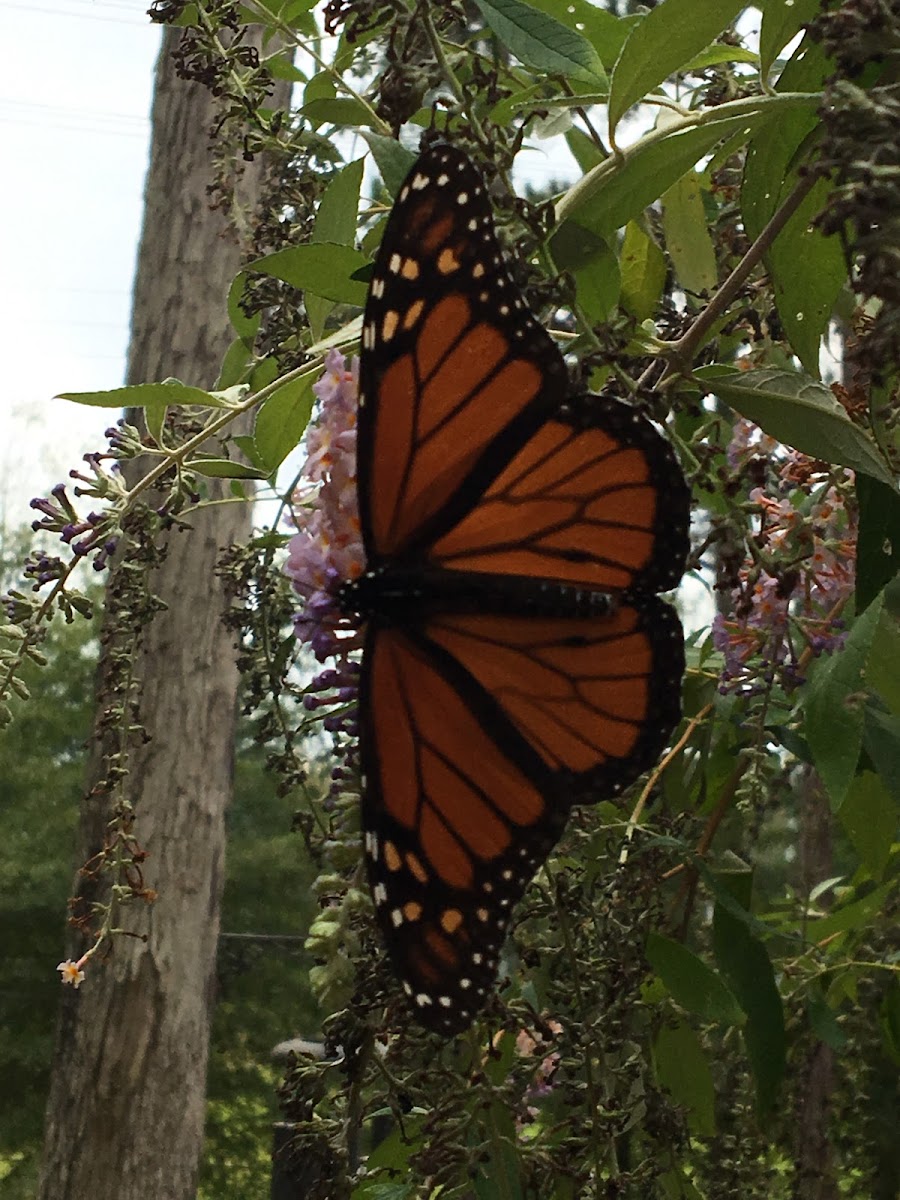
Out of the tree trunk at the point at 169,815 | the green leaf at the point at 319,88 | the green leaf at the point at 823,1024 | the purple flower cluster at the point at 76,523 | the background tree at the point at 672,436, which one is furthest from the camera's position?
the tree trunk at the point at 169,815

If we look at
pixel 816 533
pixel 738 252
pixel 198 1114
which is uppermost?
pixel 738 252

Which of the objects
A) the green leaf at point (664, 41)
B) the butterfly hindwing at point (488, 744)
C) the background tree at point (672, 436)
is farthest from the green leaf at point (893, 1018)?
the green leaf at point (664, 41)

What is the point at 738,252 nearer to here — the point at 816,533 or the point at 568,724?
the point at 816,533

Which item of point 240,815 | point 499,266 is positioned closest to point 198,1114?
point 499,266

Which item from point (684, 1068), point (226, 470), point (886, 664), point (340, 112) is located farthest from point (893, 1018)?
point (340, 112)

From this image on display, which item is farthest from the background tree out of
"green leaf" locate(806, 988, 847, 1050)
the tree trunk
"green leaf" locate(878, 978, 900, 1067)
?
the tree trunk

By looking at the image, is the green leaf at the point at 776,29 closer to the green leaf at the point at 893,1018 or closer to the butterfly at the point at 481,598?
the butterfly at the point at 481,598

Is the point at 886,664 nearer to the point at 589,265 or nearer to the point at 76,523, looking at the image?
the point at 589,265

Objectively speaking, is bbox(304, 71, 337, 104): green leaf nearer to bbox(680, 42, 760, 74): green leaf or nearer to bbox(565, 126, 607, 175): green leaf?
bbox(565, 126, 607, 175): green leaf
